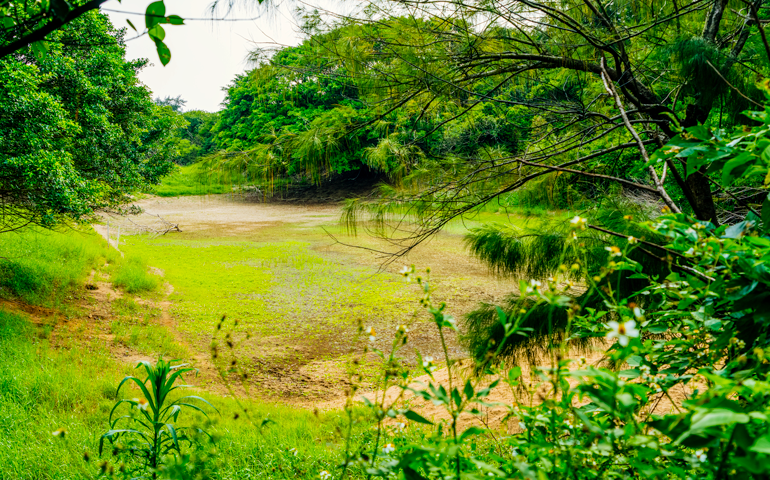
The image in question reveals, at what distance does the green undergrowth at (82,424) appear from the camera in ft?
7.94

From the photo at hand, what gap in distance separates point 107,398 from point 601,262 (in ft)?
13.0

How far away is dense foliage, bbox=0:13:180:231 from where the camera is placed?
4.70 m

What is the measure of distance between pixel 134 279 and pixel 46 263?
4.47ft

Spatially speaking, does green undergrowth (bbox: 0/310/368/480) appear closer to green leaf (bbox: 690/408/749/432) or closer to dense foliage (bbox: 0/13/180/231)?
green leaf (bbox: 690/408/749/432)

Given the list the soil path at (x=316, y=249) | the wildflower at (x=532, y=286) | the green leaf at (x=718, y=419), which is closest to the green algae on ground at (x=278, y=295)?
the soil path at (x=316, y=249)

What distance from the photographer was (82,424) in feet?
10.3

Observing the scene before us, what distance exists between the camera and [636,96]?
2680 millimetres

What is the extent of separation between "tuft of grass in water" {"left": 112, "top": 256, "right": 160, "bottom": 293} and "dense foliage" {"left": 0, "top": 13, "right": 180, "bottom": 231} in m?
1.40

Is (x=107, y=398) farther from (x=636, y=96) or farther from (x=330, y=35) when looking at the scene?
(x=636, y=96)

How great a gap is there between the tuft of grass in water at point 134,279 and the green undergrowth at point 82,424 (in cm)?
291

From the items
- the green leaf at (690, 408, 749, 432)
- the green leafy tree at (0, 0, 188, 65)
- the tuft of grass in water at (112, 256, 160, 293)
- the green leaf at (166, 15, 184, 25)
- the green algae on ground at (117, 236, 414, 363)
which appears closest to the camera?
the green leaf at (690, 408, 749, 432)

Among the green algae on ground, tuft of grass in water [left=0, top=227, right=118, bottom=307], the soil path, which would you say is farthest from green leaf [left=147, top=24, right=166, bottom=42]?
tuft of grass in water [left=0, top=227, right=118, bottom=307]

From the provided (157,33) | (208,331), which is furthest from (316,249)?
(157,33)

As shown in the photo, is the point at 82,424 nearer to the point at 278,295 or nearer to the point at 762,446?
the point at 762,446
